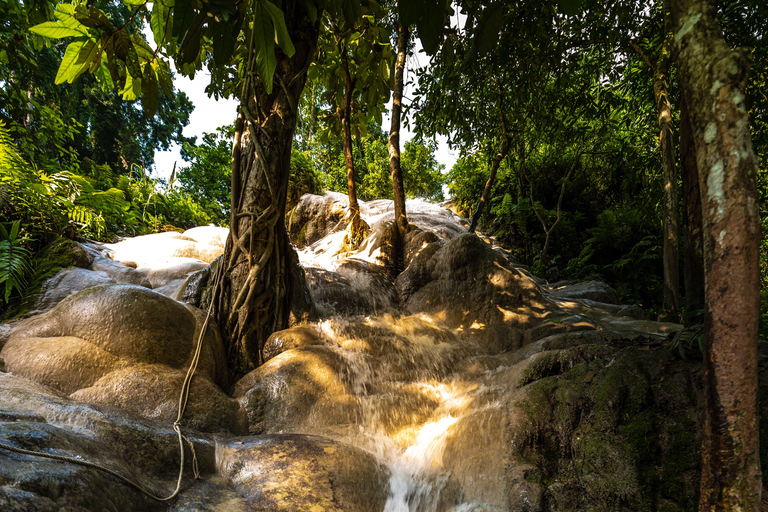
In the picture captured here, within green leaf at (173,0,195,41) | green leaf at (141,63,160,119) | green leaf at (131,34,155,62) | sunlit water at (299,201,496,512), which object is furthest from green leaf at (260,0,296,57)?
sunlit water at (299,201,496,512)

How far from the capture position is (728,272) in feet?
4.27

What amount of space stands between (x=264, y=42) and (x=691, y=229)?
4.77 m

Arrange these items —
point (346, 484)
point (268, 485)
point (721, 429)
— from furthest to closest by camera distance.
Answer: point (346, 484) → point (268, 485) → point (721, 429)

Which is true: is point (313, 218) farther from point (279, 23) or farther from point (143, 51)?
point (279, 23)

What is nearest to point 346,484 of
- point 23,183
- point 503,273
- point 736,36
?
point 503,273

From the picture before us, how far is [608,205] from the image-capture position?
10945 millimetres

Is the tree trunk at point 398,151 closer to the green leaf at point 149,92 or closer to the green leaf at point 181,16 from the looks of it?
the green leaf at point 149,92

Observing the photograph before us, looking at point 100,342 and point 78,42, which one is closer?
point 78,42

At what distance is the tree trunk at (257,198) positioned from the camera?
3584 mm

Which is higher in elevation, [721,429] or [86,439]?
[721,429]

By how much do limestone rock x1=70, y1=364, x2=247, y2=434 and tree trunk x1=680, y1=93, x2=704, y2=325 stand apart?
451 cm

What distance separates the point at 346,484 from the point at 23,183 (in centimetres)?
500

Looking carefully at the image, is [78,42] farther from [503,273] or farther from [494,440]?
[503,273]

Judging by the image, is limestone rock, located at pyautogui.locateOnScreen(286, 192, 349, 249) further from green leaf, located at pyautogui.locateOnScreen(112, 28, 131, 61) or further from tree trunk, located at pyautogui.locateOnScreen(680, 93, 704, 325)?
green leaf, located at pyautogui.locateOnScreen(112, 28, 131, 61)
